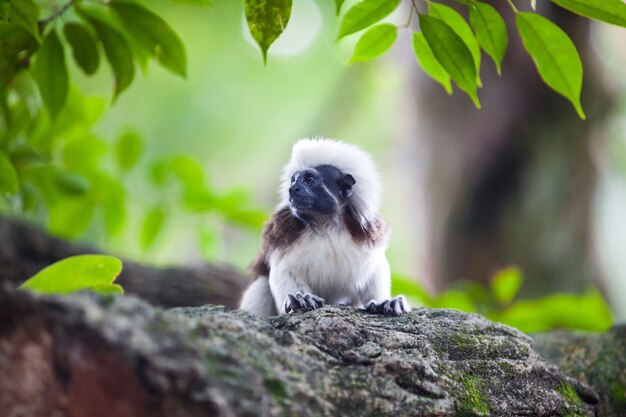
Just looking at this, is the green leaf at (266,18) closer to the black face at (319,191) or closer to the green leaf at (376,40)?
the green leaf at (376,40)

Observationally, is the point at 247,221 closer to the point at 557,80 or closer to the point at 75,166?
the point at 75,166

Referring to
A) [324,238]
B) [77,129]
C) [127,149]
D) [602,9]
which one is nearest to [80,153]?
[77,129]

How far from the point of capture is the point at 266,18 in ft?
6.26

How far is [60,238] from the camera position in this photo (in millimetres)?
4340

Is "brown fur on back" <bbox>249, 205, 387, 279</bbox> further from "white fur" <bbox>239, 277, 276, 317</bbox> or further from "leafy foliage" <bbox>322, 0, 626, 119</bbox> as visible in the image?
"leafy foliage" <bbox>322, 0, 626, 119</bbox>

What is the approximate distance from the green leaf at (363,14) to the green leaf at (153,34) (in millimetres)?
631

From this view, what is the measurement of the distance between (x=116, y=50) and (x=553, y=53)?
4.37ft

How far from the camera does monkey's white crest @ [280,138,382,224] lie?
11.7 feet

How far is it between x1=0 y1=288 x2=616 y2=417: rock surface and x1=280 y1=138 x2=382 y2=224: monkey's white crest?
1.13 metres

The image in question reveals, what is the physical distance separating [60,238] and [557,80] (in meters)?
3.19

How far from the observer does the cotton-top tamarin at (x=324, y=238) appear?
3.21m

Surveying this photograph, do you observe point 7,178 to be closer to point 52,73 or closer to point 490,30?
point 52,73

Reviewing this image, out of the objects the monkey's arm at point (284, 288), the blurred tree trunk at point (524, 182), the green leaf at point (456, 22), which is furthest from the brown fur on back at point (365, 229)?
the blurred tree trunk at point (524, 182)

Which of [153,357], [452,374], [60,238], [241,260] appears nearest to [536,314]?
[452,374]
